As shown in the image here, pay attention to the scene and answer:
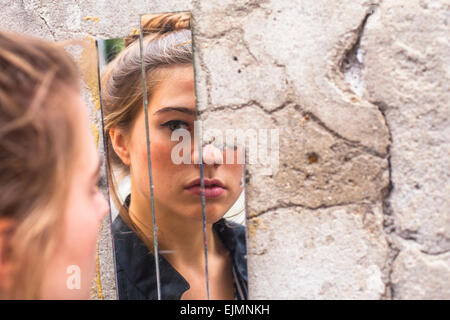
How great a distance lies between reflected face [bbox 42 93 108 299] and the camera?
729mm

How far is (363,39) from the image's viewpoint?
855 mm

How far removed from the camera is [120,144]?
93 cm

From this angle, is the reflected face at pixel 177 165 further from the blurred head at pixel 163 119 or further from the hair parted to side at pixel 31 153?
the hair parted to side at pixel 31 153

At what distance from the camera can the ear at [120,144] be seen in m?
0.93

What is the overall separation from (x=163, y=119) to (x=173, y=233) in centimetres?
29

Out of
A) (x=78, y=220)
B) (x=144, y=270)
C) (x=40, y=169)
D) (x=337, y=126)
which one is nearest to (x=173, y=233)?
(x=144, y=270)

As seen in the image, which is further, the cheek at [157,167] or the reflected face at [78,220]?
the cheek at [157,167]

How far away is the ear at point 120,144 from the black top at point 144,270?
0.34 ft

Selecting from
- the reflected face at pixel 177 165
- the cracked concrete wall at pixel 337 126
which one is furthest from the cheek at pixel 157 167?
the cracked concrete wall at pixel 337 126

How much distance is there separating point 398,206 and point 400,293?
0.71 feet

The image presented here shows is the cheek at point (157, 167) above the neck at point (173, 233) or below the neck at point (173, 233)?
above

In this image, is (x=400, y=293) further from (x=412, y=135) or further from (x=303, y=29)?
(x=303, y=29)

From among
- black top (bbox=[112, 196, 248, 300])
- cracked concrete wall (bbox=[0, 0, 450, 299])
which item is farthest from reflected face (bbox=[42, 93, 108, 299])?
cracked concrete wall (bbox=[0, 0, 450, 299])

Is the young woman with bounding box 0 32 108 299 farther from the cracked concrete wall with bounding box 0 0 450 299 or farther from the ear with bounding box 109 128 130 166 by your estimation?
the cracked concrete wall with bounding box 0 0 450 299
